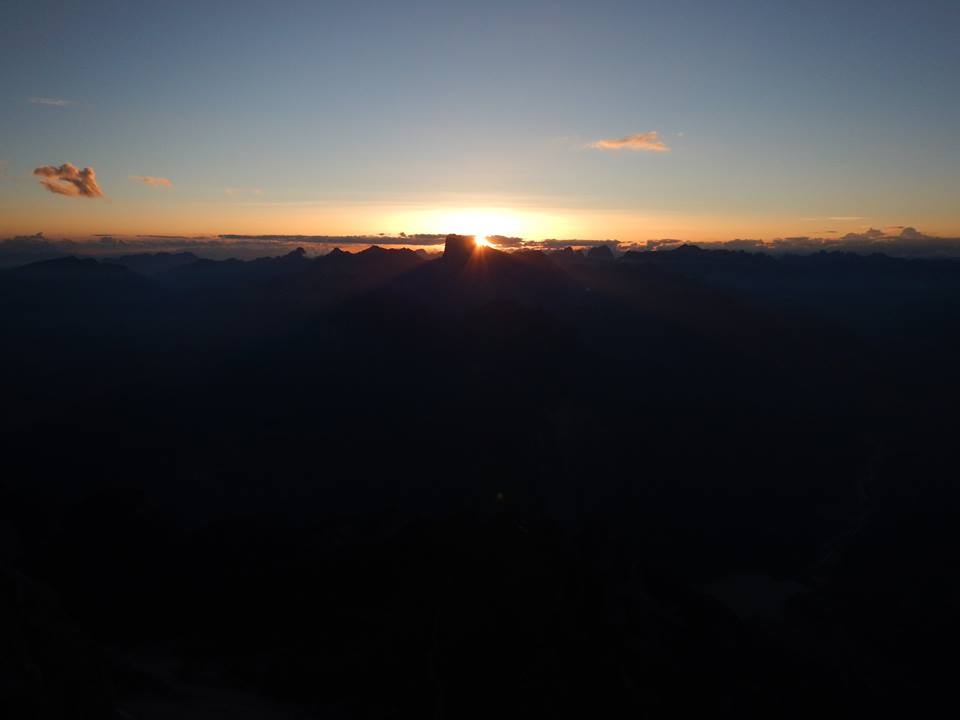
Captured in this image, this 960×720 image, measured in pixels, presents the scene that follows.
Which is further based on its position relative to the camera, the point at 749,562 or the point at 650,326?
the point at 650,326

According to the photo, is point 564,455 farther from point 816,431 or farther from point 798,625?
point 816,431

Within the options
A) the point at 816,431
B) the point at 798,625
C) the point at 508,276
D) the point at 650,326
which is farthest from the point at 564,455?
the point at 508,276

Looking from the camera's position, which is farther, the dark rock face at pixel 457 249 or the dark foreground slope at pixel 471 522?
the dark rock face at pixel 457 249

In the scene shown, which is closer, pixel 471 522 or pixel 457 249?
pixel 471 522
